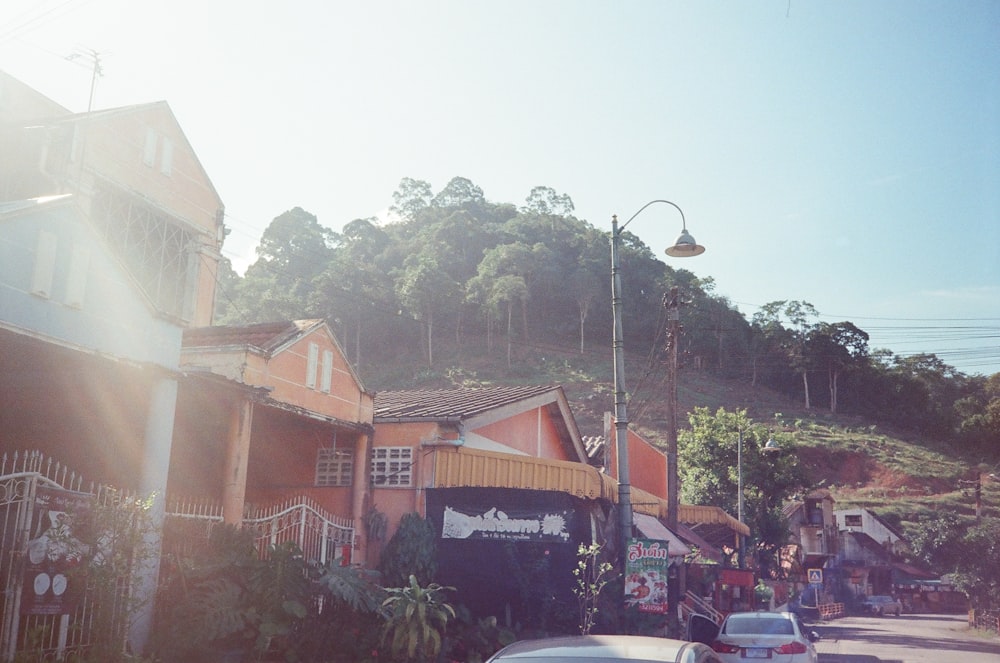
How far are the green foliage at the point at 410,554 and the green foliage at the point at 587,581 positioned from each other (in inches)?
102

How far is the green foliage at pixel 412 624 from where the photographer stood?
36.4 feet

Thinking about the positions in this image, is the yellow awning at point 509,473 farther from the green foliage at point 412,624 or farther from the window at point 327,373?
the green foliage at point 412,624

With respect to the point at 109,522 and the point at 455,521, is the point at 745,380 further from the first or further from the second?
the point at 109,522

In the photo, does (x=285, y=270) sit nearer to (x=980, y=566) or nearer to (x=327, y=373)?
(x=980, y=566)

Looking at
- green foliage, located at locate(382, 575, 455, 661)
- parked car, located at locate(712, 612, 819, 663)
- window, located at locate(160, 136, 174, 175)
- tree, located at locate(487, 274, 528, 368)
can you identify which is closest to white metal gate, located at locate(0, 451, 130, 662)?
green foliage, located at locate(382, 575, 455, 661)

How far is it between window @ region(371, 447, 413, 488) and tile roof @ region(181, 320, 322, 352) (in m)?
3.04

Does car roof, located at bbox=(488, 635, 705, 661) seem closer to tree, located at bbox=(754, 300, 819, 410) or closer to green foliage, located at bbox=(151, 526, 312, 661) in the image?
green foliage, located at bbox=(151, 526, 312, 661)

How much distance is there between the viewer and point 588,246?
77500mm

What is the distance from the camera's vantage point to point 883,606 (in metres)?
52.9

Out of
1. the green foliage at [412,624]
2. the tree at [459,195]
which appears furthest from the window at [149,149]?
the tree at [459,195]

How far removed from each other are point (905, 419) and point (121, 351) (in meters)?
84.7

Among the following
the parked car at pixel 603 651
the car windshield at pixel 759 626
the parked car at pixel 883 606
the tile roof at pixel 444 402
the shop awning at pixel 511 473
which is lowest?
the parked car at pixel 883 606

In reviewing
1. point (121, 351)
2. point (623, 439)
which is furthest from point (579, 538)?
point (121, 351)

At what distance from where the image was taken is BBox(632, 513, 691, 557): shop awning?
19.5 metres
